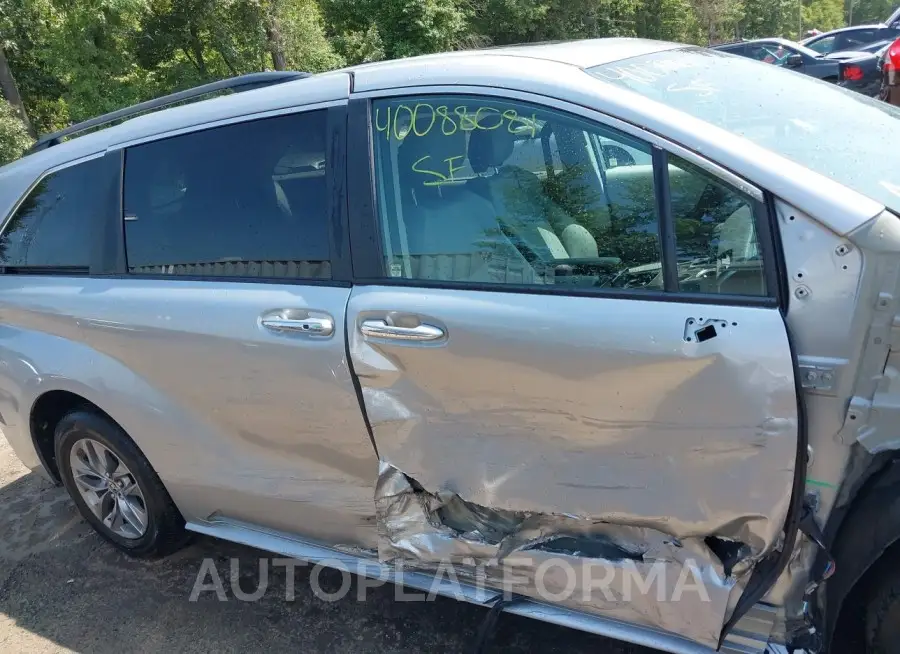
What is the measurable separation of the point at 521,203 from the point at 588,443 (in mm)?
727

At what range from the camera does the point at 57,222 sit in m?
3.00

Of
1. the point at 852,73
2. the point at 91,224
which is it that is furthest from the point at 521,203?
the point at 852,73

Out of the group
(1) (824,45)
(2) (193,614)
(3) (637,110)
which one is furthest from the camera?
(1) (824,45)

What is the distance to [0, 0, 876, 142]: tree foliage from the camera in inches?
550

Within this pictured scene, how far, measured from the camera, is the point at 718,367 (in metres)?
1.68

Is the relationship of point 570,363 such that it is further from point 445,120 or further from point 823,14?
point 823,14

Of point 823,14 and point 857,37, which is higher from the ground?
point 823,14

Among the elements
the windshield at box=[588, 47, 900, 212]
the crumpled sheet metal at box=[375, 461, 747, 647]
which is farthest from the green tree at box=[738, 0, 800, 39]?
the crumpled sheet metal at box=[375, 461, 747, 647]

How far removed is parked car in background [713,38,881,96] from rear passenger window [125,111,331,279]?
1156 centimetres

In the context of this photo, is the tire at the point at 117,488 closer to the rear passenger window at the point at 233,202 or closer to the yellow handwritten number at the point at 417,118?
the rear passenger window at the point at 233,202

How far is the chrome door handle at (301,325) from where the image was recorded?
2.20 metres

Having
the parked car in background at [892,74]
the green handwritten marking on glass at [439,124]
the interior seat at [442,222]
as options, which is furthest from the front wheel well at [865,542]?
the parked car in background at [892,74]

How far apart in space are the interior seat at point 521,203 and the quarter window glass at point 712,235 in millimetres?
274

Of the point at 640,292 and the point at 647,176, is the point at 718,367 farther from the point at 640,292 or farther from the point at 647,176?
the point at 647,176
